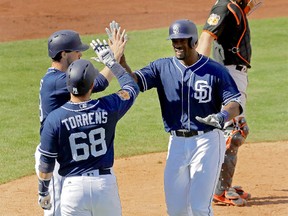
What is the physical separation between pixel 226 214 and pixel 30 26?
1334 cm

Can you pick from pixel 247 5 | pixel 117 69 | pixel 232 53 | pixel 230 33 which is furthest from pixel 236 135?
pixel 117 69

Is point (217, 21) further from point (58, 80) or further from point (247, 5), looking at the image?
point (58, 80)

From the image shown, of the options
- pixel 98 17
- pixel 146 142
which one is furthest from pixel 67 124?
pixel 98 17

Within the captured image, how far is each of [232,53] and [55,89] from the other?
2828 millimetres

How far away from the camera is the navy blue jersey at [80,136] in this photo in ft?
21.1

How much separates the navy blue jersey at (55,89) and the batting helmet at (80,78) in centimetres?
56

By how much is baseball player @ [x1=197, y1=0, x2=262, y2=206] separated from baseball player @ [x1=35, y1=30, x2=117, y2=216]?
84.0 inches

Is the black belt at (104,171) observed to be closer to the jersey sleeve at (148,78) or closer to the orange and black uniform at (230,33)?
the jersey sleeve at (148,78)

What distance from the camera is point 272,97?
14.5m

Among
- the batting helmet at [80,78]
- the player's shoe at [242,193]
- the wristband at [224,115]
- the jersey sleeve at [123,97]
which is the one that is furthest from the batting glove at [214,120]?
the player's shoe at [242,193]

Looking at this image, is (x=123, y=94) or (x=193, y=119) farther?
(x=193, y=119)

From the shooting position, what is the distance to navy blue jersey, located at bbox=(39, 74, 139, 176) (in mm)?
6426

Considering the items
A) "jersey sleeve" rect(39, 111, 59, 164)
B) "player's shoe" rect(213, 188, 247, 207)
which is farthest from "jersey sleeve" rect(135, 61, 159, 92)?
"player's shoe" rect(213, 188, 247, 207)

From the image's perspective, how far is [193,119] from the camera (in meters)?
7.55
